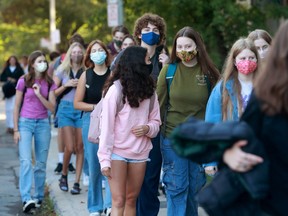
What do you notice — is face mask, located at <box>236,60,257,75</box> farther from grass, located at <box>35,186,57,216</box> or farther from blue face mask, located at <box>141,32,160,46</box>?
grass, located at <box>35,186,57,216</box>

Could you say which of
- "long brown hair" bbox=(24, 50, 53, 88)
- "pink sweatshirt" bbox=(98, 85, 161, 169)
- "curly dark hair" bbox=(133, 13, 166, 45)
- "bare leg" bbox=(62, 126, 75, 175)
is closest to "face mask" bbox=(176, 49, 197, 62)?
"pink sweatshirt" bbox=(98, 85, 161, 169)

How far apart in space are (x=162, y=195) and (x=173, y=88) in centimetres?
302

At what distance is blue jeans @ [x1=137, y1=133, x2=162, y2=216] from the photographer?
7316mm

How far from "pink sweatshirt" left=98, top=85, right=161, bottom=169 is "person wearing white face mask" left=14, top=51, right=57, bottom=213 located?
2736 mm

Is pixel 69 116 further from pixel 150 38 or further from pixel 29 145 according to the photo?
pixel 150 38

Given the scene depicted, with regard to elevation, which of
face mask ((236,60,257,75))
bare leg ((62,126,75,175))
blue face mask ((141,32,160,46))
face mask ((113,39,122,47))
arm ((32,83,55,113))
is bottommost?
bare leg ((62,126,75,175))

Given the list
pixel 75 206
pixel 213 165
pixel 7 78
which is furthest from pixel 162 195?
pixel 7 78

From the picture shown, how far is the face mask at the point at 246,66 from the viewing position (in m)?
5.93

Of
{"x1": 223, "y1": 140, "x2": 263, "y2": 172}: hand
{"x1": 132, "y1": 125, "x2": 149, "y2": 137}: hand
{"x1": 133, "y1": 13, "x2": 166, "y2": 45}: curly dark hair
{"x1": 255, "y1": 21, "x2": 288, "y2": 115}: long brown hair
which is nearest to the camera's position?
{"x1": 255, "y1": 21, "x2": 288, "y2": 115}: long brown hair

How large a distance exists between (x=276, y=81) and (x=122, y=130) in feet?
10.3

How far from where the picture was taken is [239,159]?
352cm

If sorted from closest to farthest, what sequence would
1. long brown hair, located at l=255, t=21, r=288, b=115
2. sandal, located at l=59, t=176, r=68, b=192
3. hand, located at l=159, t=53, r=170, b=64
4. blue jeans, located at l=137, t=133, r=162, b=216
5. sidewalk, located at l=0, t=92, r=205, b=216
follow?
long brown hair, located at l=255, t=21, r=288, b=115, blue jeans, located at l=137, t=133, r=162, b=216, hand, located at l=159, t=53, r=170, b=64, sidewalk, located at l=0, t=92, r=205, b=216, sandal, located at l=59, t=176, r=68, b=192

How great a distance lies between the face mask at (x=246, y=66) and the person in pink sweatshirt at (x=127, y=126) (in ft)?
2.97

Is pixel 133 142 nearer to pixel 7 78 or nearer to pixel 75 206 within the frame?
pixel 75 206
